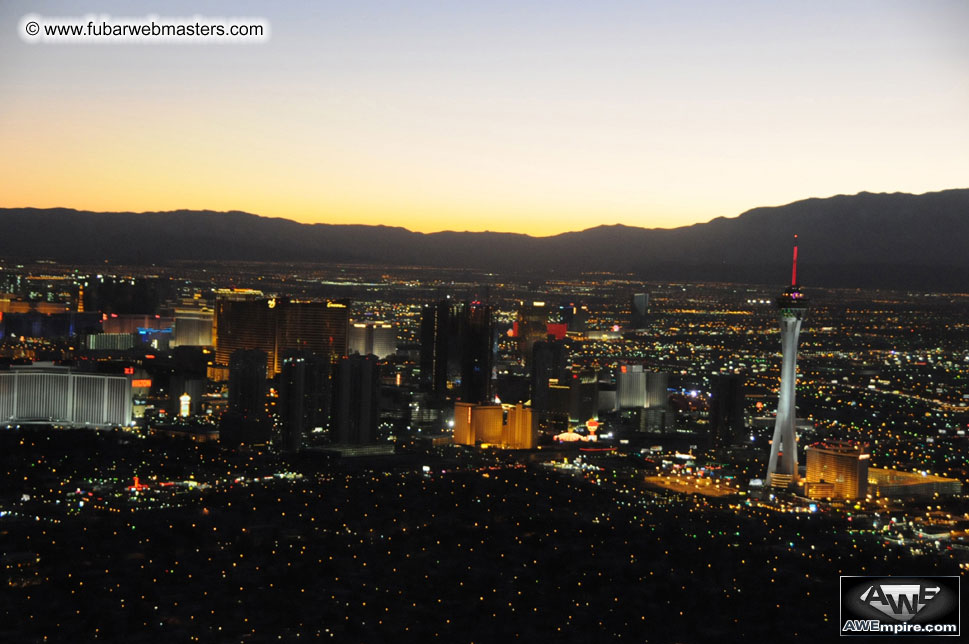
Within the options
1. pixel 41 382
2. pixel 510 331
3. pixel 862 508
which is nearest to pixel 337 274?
pixel 510 331

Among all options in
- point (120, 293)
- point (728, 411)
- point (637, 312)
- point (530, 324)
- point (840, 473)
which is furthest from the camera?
point (637, 312)

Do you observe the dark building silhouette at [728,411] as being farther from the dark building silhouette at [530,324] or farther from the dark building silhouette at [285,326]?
the dark building silhouette at [530,324]

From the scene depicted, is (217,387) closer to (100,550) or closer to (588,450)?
(588,450)

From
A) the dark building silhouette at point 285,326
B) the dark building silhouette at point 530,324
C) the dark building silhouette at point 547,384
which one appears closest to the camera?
the dark building silhouette at point 547,384

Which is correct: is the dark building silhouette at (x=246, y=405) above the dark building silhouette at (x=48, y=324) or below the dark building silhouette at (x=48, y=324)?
below

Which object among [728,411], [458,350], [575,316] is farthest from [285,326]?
[728,411]

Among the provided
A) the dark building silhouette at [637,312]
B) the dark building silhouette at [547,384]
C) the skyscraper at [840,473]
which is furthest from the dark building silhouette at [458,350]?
the skyscraper at [840,473]

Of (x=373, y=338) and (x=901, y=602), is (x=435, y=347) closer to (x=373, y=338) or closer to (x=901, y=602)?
(x=373, y=338)
